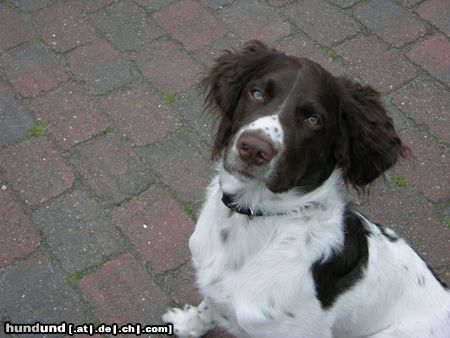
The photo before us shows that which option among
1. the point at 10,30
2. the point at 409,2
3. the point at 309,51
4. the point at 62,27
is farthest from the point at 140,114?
the point at 409,2

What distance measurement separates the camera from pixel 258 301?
2738 millimetres

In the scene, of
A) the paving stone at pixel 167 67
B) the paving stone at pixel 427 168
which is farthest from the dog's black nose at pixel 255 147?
the paving stone at pixel 167 67

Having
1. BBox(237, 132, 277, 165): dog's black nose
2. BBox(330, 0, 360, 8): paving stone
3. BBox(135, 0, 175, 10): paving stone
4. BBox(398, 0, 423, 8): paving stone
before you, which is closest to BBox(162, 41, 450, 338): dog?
BBox(237, 132, 277, 165): dog's black nose

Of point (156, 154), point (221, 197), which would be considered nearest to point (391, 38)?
point (156, 154)

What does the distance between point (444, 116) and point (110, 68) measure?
8.51 ft

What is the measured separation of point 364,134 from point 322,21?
269cm

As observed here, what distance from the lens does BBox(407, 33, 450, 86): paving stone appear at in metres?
4.77

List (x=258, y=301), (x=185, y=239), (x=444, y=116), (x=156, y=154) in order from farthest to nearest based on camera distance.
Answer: (x=444, y=116) < (x=156, y=154) < (x=185, y=239) < (x=258, y=301)

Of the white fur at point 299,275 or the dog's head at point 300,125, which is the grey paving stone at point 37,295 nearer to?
the white fur at point 299,275

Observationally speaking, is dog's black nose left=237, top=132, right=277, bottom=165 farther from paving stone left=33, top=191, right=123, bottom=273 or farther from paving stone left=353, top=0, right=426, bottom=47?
paving stone left=353, top=0, right=426, bottom=47

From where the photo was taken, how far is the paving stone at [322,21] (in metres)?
4.93

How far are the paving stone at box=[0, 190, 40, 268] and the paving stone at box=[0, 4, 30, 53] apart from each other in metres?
1.43

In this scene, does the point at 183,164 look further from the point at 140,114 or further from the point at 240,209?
the point at 240,209

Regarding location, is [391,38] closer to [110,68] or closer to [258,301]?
[110,68]
